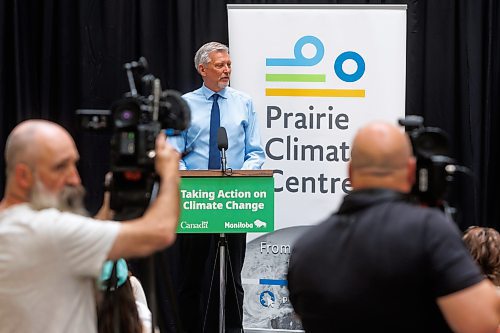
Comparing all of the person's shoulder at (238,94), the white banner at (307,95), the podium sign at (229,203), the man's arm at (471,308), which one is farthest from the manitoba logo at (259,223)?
the man's arm at (471,308)

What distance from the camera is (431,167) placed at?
229cm

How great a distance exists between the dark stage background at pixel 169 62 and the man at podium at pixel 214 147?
34.1 inches

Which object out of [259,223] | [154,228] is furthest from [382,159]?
[259,223]

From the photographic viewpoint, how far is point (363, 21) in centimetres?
542

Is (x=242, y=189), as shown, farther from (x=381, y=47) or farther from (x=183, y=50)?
(x=183, y=50)

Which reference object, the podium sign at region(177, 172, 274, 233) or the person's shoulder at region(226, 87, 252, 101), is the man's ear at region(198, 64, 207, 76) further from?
the podium sign at region(177, 172, 274, 233)

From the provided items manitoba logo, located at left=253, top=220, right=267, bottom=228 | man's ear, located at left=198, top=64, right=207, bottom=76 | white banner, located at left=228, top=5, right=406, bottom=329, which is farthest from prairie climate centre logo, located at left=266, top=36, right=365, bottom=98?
manitoba logo, located at left=253, top=220, right=267, bottom=228

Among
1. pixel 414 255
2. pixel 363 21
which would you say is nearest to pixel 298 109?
pixel 363 21

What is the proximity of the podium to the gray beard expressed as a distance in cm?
210

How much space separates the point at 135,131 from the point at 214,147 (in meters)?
2.79

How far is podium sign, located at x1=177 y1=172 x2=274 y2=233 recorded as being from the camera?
14.5 feet

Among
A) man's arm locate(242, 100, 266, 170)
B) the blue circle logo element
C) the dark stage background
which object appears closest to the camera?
man's arm locate(242, 100, 266, 170)

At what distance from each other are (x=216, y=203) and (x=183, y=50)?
1.99 meters

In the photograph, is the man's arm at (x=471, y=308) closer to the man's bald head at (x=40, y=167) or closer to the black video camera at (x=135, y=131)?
the black video camera at (x=135, y=131)
